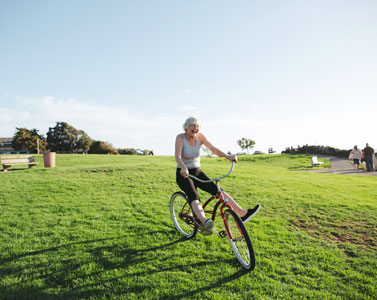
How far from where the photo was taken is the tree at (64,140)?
7019 centimetres

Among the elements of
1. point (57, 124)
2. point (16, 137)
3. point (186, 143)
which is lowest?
point (186, 143)

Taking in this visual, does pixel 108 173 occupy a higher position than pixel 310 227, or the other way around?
pixel 108 173

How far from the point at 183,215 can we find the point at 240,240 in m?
1.61

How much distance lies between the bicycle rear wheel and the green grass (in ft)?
0.68

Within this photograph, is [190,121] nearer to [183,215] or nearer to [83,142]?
[183,215]

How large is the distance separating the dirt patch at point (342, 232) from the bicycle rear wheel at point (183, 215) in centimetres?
293

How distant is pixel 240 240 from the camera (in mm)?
3930

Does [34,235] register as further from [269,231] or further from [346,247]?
[346,247]

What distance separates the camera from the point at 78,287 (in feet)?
11.3

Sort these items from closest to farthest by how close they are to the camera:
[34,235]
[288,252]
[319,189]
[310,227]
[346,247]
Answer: [288,252] < [346,247] < [34,235] < [310,227] < [319,189]

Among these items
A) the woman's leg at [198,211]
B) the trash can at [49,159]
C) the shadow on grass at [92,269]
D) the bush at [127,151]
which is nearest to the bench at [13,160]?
the trash can at [49,159]

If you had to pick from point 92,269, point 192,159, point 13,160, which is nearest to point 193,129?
point 192,159

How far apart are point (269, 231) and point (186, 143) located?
3.06 meters

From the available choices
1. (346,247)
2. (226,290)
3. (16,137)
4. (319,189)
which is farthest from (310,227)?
(16,137)
